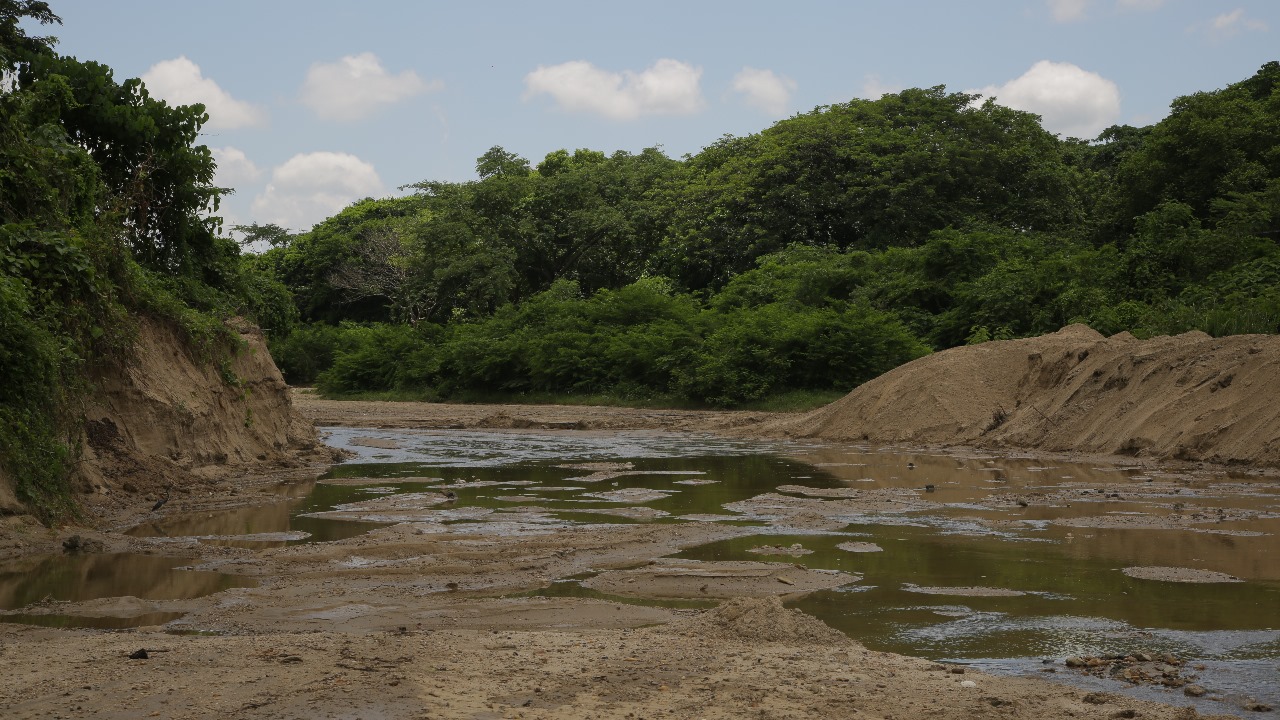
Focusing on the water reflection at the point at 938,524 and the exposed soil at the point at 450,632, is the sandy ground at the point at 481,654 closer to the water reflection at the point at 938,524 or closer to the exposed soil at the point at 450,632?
the exposed soil at the point at 450,632

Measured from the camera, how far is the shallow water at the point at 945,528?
6957mm

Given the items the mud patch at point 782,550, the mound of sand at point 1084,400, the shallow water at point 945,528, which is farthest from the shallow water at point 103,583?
the mound of sand at point 1084,400

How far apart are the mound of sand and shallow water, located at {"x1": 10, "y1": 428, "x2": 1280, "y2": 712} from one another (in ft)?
5.71

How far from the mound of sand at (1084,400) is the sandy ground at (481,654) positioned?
1200 cm

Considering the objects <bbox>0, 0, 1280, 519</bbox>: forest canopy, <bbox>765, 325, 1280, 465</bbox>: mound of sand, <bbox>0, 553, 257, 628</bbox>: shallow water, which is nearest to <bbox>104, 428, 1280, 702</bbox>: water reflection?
<bbox>0, 553, 257, 628</bbox>: shallow water

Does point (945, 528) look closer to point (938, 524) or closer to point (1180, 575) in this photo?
point (938, 524)

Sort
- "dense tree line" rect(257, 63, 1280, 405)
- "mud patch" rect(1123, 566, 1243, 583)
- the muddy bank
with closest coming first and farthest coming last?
"mud patch" rect(1123, 566, 1243, 583) < the muddy bank < "dense tree line" rect(257, 63, 1280, 405)

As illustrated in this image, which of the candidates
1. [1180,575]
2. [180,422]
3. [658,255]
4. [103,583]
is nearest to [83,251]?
[180,422]

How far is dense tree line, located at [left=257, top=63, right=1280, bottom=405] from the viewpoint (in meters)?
30.6

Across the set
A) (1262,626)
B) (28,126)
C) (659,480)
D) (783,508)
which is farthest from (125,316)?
(1262,626)

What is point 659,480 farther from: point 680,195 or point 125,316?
point 680,195

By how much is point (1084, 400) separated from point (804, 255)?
19.3 meters

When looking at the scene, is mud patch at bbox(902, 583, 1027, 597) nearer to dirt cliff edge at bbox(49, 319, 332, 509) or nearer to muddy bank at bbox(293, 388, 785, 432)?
dirt cliff edge at bbox(49, 319, 332, 509)

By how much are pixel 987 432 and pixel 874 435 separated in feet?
7.95
